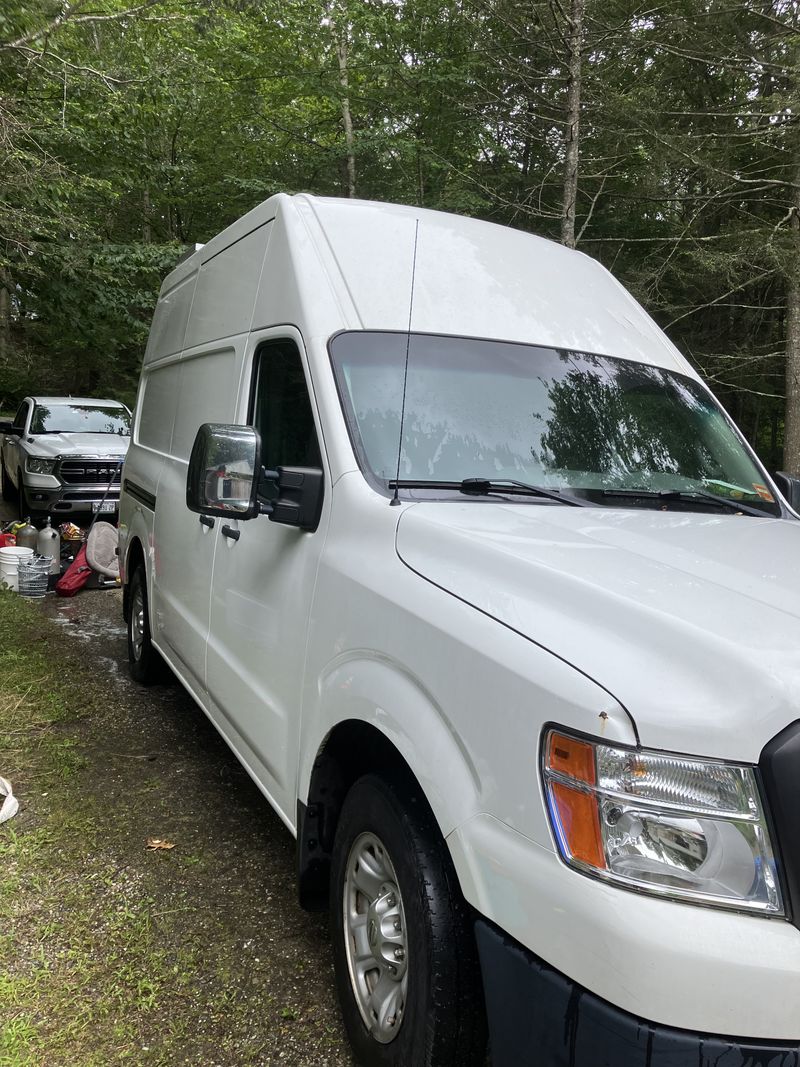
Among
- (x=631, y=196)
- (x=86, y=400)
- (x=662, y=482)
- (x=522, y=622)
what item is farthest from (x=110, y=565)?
(x=631, y=196)

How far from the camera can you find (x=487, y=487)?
2.48m

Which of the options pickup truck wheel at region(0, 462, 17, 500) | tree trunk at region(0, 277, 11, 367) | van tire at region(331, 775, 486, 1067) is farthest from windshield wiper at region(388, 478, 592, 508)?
tree trunk at region(0, 277, 11, 367)

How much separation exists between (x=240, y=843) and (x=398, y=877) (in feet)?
6.09

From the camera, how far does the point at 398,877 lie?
6.36ft

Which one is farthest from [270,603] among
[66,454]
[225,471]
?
[66,454]

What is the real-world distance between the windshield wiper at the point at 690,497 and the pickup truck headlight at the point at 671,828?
1299mm

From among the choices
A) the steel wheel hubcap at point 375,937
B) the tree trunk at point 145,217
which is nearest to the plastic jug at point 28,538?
the steel wheel hubcap at point 375,937

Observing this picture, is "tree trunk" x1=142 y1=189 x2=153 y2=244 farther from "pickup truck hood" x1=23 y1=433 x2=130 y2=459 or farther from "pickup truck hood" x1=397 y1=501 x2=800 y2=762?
"pickup truck hood" x1=397 y1=501 x2=800 y2=762

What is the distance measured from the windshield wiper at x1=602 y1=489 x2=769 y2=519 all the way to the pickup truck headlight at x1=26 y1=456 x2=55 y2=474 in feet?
32.5

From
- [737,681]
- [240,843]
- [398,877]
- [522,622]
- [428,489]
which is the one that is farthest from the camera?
[240,843]

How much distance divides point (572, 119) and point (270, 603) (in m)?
9.44

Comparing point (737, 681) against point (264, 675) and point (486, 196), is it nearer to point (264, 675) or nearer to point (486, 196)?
point (264, 675)

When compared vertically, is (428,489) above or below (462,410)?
below

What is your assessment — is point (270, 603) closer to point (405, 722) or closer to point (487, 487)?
point (487, 487)
